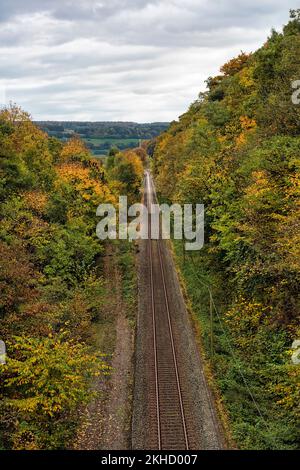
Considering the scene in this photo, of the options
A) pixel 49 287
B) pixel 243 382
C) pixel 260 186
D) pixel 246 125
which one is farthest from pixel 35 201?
pixel 243 382

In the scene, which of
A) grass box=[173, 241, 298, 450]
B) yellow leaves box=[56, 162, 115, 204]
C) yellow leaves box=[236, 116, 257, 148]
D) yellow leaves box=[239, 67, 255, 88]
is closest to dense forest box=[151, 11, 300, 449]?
grass box=[173, 241, 298, 450]

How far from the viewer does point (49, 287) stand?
29.2 metres

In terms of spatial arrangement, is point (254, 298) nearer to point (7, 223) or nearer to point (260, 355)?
point (260, 355)

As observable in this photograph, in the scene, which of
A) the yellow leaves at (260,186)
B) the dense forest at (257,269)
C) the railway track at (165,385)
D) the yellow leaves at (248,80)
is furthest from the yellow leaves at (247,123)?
the railway track at (165,385)

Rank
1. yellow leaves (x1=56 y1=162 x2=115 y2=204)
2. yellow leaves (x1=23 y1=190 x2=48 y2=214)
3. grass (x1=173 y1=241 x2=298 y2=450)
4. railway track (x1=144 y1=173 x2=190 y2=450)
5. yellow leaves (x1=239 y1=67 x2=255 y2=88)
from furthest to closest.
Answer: yellow leaves (x1=239 y1=67 x2=255 y2=88) → yellow leaves (x1=56 y1=162 x2=115 y2=204) → yellow leaves (x1=23 y1=190 x2=48 y2=214) → railway track (x1=144 y1=173 x2=190 y2=450) → grass (x1=173 y1=241 x2=298 y2=450)

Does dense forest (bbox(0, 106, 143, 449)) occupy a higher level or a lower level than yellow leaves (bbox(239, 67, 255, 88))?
lower

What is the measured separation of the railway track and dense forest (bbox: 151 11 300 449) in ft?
6.74

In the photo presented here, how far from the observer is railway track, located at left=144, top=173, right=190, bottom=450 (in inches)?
770

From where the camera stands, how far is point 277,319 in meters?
22.9

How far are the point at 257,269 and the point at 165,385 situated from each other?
786cm

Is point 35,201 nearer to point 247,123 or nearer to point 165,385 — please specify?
point 165,385

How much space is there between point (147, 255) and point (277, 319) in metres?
27.3

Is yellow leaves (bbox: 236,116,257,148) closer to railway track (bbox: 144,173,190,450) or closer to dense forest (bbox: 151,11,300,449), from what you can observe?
dense forest (bbox: 151,11,300,449)

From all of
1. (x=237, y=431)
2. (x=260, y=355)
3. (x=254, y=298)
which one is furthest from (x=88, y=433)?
(x=254, y=298)
